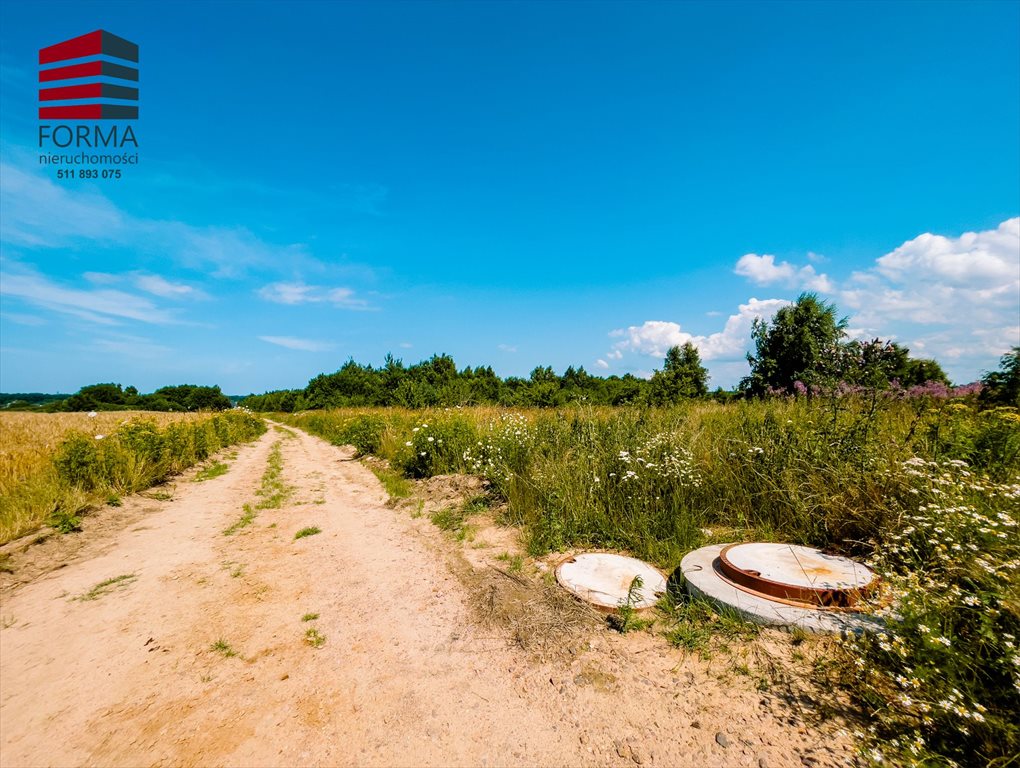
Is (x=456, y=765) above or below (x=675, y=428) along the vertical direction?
below

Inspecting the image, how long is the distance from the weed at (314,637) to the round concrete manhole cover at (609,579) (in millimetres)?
2064

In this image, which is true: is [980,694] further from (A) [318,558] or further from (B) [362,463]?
(B) [362,463]

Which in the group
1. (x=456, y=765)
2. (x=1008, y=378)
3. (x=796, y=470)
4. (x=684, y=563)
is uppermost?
(x=1008, y=378)

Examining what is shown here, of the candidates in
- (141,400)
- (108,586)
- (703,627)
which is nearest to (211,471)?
(108,586)

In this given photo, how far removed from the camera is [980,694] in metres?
1.92

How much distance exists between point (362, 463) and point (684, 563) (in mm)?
10133

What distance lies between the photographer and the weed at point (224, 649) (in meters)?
2.89

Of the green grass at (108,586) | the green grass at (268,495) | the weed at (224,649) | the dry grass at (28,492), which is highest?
the dry grass at (28,492)

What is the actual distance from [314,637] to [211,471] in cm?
942

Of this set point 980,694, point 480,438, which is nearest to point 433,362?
point 480,438

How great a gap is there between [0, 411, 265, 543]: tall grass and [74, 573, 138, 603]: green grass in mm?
1988

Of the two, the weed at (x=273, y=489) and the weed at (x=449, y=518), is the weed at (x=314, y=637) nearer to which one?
the weed at (x=449, y=518)

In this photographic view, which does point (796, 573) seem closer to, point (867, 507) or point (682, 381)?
point (867, 507)

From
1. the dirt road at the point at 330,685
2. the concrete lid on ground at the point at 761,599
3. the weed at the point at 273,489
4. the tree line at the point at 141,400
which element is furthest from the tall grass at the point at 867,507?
the tree line at the point at 141,400
